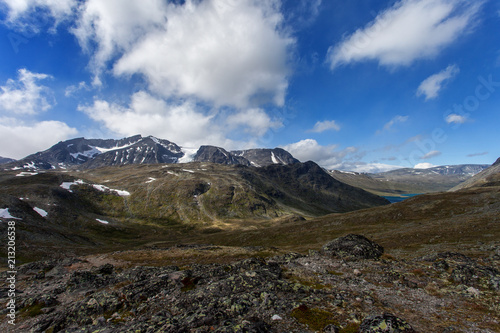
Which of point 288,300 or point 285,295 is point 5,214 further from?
point 288,300

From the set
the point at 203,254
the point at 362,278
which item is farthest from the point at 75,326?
the point at 203,254

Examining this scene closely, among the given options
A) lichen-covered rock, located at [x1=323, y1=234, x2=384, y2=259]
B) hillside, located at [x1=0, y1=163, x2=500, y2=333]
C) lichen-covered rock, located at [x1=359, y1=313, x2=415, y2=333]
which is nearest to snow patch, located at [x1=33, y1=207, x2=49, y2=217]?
hillside, located at [x1=0, y1=163, x2=500, y2=333]

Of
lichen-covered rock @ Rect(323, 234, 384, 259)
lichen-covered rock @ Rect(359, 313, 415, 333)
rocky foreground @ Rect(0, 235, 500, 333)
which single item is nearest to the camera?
lichen-covered rock @ Rect(359, 313, 415, 333)

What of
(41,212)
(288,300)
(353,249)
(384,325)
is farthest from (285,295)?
(41,212)

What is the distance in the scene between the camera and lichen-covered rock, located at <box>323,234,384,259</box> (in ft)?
94.8

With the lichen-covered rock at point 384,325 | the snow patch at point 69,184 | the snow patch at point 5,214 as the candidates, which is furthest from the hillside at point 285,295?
the snow patch at point 69,184

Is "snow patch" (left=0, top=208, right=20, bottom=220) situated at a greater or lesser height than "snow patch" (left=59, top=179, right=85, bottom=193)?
lesser

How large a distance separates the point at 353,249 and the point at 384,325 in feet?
68.8

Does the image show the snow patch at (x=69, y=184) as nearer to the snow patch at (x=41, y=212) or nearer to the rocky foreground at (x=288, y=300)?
the snow patch at (x=41, y=212)

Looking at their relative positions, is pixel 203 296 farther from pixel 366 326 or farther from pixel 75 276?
pixel 75 276

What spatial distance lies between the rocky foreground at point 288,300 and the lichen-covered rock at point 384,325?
0.16 feet

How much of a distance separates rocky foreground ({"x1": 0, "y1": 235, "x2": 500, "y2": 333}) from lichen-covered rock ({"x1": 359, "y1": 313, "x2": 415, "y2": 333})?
0.05 meters

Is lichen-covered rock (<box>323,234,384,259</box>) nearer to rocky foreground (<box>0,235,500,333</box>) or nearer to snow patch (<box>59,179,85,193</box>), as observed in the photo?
rocky foreground (<box>0,235,500,333</box>)

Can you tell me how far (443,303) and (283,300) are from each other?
35.6ft
